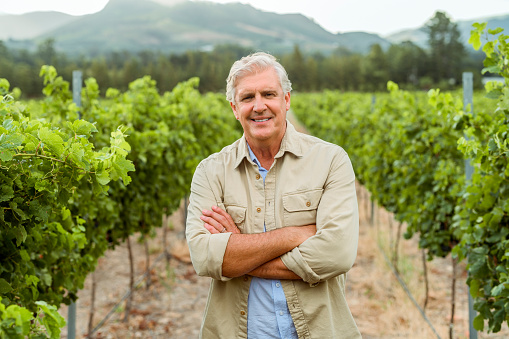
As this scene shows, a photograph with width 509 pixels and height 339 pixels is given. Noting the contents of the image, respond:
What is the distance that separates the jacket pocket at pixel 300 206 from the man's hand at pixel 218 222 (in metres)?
0.24

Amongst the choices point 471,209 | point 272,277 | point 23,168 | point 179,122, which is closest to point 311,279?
point 272,277

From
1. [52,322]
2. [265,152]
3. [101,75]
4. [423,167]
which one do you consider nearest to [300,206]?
[265,152]

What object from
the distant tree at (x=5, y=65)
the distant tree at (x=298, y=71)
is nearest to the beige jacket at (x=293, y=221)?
the distant tree at (x=5, y=65)

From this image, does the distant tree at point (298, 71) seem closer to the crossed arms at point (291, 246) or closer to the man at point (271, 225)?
the man at point (271, 225)

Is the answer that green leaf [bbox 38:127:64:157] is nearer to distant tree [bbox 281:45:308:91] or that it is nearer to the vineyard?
the vineyard

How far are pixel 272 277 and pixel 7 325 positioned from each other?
46.9 inches

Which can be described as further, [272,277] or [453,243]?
[453,243]

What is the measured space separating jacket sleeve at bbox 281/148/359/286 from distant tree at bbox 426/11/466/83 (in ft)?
268

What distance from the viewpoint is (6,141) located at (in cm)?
154

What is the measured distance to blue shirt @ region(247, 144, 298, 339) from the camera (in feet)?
6.84

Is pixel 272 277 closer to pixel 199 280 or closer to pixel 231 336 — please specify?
pixel 231 336

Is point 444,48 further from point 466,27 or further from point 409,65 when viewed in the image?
point 466,27

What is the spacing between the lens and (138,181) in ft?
16.7

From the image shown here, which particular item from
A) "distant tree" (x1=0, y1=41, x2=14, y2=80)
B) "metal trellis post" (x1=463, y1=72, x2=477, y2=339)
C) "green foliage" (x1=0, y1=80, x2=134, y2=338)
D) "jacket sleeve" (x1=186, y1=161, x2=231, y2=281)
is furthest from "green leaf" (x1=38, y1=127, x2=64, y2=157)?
"distant tree" (x1=0, y1=41, x2=14, y2=80)
